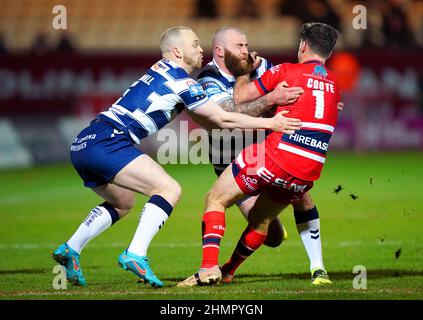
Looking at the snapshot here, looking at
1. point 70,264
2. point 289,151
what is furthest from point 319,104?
point 70,264

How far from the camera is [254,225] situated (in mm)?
8914

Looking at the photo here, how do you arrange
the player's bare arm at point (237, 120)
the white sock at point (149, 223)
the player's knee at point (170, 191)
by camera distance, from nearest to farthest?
the white sock at point (149, 223) → the player's bare arm at point (237, 120) → the player's knee at point (170, 191)

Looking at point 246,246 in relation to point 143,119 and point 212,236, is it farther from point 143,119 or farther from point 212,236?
point 143,119

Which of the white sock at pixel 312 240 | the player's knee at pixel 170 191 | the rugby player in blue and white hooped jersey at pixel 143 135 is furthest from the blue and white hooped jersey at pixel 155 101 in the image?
the white sock at pixel 312 240

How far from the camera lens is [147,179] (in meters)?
8.25

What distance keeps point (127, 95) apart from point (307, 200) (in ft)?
6.69

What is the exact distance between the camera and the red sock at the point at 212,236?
329 inches

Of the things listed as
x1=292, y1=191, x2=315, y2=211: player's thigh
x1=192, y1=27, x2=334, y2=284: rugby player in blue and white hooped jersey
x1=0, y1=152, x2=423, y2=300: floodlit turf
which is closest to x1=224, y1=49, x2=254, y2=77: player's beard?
x1=192, y1=27, x2=334, y2=284: rugby player in blue and white hooped jersey

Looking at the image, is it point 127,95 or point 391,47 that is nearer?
point 127,95

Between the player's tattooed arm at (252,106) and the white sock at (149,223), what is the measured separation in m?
1.14

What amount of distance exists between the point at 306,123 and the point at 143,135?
1560 millimetres

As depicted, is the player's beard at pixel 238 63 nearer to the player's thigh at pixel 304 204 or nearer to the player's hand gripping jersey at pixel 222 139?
the player's hand gripping jersey at pixel 222 139
